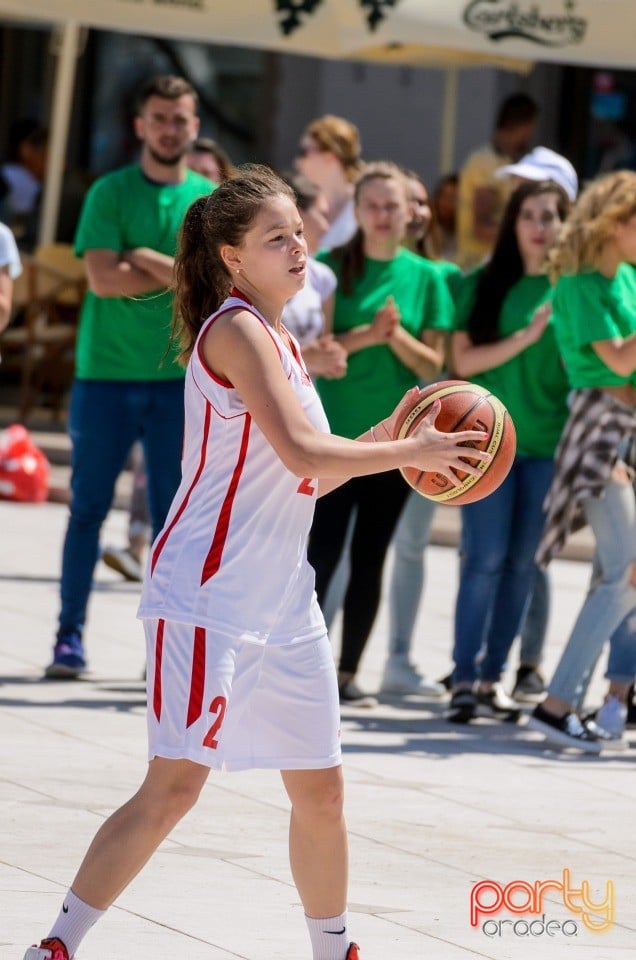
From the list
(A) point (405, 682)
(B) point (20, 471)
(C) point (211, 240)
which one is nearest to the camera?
(C) point (211, 240)

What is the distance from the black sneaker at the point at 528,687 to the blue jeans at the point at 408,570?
19.4 inches

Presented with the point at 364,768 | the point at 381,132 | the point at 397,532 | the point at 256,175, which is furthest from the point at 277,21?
the point at 256,175

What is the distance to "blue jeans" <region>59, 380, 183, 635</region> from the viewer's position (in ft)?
25.2

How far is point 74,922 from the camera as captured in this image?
4.10 metres

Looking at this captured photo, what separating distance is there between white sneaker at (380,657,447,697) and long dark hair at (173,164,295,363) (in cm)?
373

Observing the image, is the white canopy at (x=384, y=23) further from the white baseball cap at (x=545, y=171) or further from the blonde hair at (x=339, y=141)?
the white baseball cap at (x=545, y=171)

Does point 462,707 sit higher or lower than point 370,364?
lower

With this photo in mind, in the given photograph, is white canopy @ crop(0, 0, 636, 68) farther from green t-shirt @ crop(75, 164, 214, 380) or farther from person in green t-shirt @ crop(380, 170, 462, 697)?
green t-shirt @ crop(75, 164, 214, 380)

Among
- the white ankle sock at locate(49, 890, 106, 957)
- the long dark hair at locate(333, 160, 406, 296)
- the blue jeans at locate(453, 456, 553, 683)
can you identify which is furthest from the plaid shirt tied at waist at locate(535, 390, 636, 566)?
the white ankle sock at locate(49, 890, 106, 957)

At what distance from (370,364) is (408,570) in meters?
1.02

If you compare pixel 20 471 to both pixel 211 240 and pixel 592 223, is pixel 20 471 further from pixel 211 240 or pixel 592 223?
pixel 211 240

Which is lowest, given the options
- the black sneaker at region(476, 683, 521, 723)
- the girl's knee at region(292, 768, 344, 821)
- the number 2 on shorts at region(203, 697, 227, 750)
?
the black sneaker at region(476, 683, 521, 723)

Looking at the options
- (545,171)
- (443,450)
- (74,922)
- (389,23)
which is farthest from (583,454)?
(389,23)

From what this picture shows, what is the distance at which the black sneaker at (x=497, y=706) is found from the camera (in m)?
7.70
